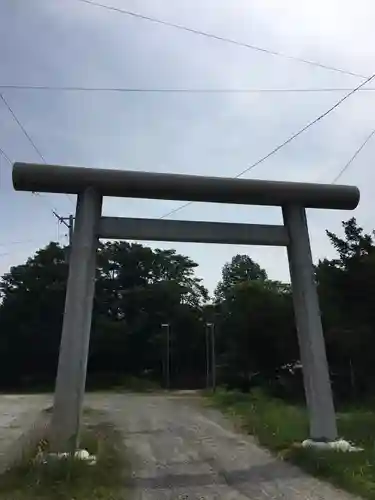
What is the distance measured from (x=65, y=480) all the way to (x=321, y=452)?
12.1 feet

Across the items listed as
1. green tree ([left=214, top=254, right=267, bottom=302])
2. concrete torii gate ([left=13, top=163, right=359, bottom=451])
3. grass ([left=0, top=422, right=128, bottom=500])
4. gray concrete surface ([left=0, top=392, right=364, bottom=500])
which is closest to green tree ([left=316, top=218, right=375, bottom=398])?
gray concrete surface ([left=0, top=392, right=364, bottom=500])

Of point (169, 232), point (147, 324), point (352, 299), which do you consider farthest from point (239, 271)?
point (169, 232)

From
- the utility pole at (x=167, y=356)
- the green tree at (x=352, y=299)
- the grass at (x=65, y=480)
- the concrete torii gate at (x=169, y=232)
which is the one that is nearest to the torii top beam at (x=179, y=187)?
the concrete torii gate at (x=169, y=232)

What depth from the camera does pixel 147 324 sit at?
47.7m

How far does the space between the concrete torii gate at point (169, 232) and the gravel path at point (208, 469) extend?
1.22 metres

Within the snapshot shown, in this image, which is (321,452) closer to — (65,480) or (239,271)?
(65,480)

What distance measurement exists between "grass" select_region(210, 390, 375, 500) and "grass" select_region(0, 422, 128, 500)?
253cm

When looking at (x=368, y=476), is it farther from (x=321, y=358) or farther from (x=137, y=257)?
(x=137, y=257)

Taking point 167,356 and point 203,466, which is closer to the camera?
point 203,466

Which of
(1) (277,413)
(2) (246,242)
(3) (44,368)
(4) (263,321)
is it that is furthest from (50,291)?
(2) (246,242)

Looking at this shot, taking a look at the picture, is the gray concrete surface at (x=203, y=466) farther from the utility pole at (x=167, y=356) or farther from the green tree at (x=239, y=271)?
the green tree at (x=239, y=271)

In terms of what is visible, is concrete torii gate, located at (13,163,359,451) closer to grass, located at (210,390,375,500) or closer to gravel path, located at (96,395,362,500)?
grass, located at (210,390,375,500)

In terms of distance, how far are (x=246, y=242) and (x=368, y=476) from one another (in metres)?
4.11

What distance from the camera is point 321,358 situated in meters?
10.2
